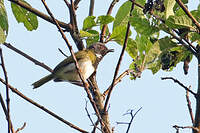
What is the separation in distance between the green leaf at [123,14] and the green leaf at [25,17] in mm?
918

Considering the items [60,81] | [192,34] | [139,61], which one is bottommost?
[60,81]

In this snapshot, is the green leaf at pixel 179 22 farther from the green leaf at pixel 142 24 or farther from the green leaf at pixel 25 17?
the green leaf at pixel 25 17

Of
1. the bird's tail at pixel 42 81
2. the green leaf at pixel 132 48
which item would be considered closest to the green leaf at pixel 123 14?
the green leaf at pixel 132 48

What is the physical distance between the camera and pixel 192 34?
262cm

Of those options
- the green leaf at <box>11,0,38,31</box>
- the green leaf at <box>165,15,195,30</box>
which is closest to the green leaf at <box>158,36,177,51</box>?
the green leaf at <box>165,15,195,30</box>

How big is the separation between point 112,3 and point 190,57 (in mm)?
1420

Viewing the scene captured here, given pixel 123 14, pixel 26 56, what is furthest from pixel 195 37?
pixel 26 56

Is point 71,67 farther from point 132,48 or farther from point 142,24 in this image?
point 142,24

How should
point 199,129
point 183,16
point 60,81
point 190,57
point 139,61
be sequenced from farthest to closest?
1. point 60,81
2. point 139,61
3. point 190,57
4. point 183,16
5. point 199,129

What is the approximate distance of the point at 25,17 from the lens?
371cm

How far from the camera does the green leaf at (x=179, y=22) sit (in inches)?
93.9

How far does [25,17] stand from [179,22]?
1926mm

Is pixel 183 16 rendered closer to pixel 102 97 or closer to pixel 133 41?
pixel 133 41

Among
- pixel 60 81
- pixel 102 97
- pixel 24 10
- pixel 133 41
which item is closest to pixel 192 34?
pixel 133 41
